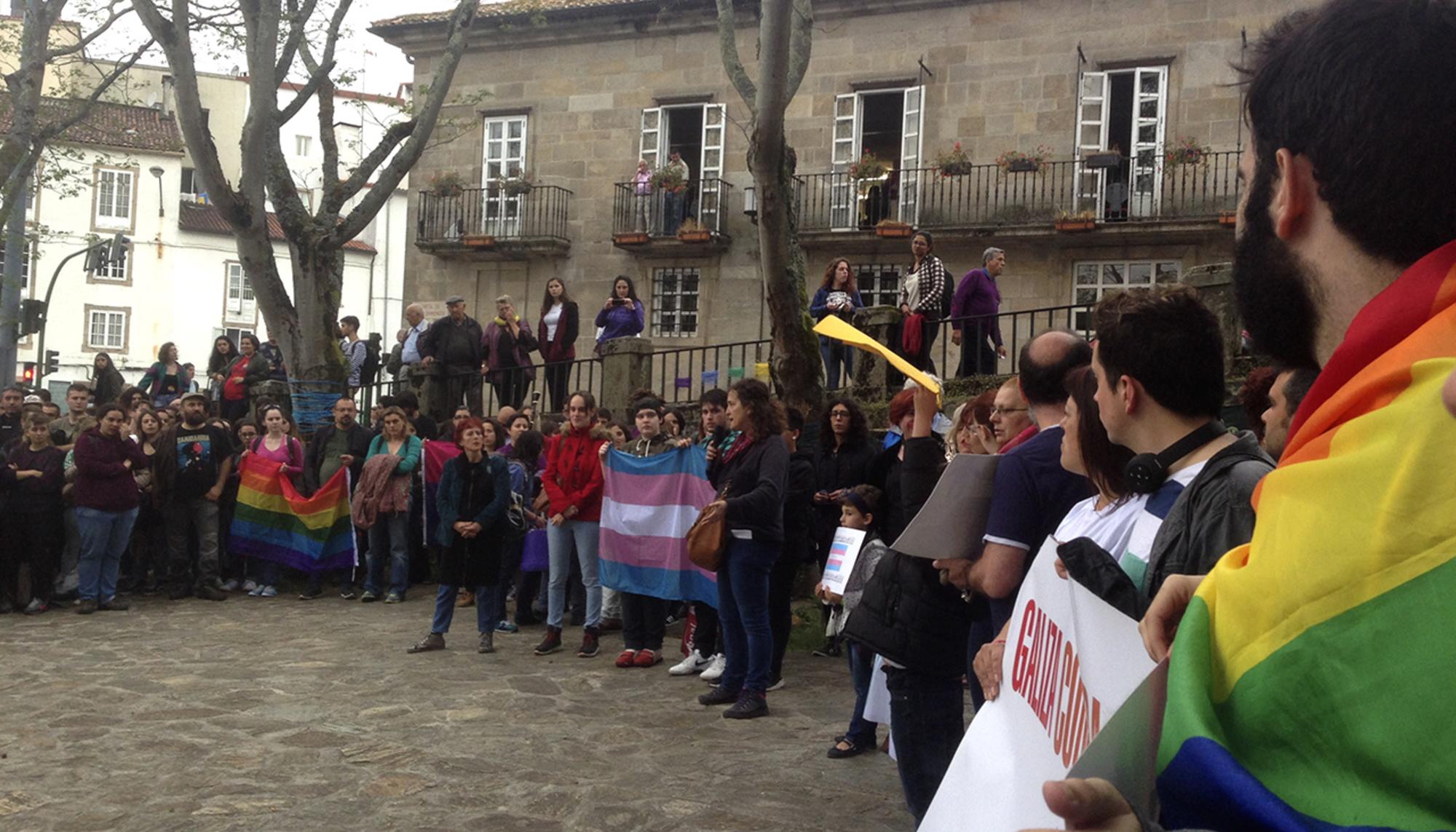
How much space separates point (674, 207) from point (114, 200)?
1389 inches

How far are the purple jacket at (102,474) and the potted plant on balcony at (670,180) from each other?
42.8ft

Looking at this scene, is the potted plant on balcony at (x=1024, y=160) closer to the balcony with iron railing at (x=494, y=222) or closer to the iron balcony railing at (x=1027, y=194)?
the iron balcony railing at (x=1027, y=194)

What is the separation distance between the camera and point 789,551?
30.6ft

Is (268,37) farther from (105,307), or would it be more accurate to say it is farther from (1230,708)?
(105,307)

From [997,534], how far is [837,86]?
21.6m

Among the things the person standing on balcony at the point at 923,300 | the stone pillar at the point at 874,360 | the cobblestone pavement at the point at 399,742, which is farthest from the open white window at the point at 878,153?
the cobblestone pavement at the point at 399,742

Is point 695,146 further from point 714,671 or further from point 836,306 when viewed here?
point 714,671

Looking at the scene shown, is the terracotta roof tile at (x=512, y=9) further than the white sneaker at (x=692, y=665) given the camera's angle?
Yes

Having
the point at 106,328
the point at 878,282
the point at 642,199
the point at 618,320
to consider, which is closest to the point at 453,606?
the point at 618,320

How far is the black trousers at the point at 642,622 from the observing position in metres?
10.4

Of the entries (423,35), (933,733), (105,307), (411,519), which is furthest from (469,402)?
(105,307)

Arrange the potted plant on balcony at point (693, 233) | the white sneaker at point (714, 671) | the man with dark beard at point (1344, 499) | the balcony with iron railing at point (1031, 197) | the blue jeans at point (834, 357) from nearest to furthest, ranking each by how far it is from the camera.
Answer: the man with dark beard at point (1344, 499) < the white sneaker at point (714, 671) < the blue jeans at point (834, 357) < the balcony with iron railing at point (1031, 197) < the potted plant on balcony at point (693, 233)

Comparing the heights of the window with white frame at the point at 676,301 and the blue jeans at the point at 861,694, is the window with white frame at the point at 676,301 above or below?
above

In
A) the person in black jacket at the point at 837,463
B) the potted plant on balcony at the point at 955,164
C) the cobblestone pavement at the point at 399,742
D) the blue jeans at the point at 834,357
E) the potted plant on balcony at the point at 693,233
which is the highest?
the potted plant on balcony at the point at 955,164
